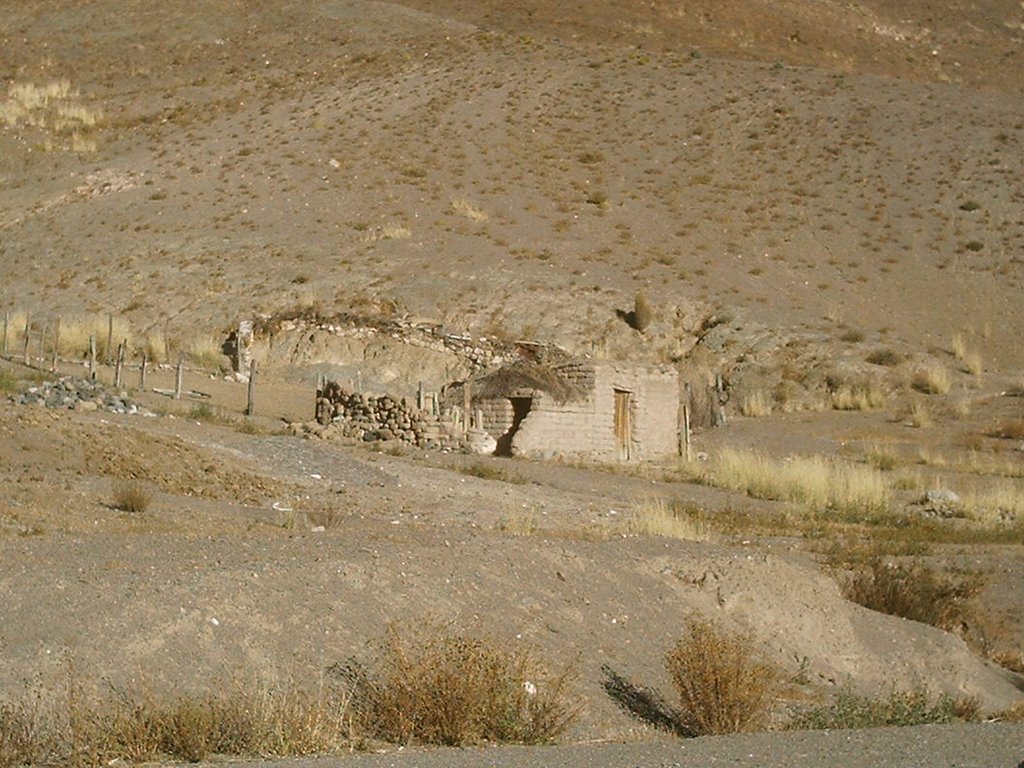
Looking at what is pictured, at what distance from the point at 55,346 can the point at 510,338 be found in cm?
1196

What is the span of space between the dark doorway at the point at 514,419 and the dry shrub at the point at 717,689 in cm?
1837

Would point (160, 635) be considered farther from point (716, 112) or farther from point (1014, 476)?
point (716, 112)

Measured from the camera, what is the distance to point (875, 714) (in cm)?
1134

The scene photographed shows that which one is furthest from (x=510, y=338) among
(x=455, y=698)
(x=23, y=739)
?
(x=23, y=739)

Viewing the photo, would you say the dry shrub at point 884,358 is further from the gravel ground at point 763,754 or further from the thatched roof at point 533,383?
the gravel ground at point 763,754

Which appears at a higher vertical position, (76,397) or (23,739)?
→ (76,397)

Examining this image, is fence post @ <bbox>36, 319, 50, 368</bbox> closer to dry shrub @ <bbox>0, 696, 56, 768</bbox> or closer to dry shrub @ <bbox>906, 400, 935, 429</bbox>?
dry shrub @ <bbox>906, 400, 935, 429</bbox>

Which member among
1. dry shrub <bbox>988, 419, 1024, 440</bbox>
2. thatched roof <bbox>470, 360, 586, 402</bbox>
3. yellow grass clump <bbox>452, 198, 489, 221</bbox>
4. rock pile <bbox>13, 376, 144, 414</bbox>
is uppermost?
yellow grass clump <bbox>452, 198, 489, 221</bbox>

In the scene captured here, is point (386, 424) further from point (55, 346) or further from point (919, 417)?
point (919, 417)

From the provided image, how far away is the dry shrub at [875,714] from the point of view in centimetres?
1118

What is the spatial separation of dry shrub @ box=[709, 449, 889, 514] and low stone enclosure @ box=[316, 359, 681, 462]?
64.7 inches

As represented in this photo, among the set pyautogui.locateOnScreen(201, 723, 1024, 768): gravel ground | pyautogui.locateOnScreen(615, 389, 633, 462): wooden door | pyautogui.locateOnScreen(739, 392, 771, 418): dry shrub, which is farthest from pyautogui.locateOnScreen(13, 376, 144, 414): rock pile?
pyautogui.locateOnScreen(201, 723, 1024, 768): gravel ground

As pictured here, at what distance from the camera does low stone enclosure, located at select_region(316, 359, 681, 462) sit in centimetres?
2934

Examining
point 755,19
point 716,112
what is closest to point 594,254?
point 716,112
